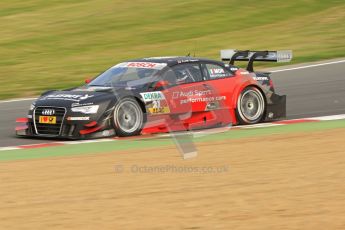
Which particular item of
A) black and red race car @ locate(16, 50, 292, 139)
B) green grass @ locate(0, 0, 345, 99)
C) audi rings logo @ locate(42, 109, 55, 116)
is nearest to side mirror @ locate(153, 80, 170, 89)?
black and red race car @ locate(16, 50, 292, 139)

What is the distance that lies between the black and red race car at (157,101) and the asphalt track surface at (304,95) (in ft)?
1.84

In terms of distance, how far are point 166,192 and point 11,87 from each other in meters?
11.3

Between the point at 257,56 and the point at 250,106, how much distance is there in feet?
3.40

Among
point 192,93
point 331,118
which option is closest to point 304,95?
point 331,118

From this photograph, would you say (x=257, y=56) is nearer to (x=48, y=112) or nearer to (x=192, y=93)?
(x=192, y=93)

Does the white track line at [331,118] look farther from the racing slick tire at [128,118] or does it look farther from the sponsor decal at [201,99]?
the racing slick tire at [128,118]

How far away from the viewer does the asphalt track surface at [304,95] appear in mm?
14609

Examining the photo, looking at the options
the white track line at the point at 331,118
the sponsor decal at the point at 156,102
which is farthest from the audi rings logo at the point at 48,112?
the white track line at the point at 331,118

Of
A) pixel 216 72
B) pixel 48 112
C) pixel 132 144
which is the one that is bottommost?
pixel 132 144

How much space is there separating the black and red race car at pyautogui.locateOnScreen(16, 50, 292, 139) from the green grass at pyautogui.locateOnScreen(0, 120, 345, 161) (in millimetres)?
436

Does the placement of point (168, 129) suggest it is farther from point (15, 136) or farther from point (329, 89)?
point (329, 89)

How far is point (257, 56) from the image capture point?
14.5 m

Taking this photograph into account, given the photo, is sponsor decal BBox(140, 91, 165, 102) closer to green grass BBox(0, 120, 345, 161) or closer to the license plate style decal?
green grass BBox(0, 120, 345, 161)

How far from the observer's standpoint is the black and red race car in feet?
40.8
